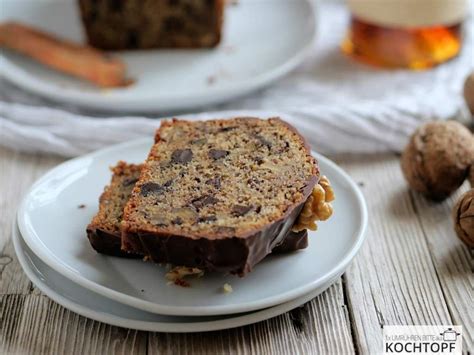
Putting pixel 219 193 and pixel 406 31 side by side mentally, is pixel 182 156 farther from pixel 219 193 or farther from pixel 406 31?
pixel 406 31

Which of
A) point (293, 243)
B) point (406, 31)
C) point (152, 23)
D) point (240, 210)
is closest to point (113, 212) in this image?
point (240, 210)

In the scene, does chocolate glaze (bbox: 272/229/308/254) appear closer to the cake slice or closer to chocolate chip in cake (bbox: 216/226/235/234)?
chocolate chip in cake (bbox: 216/226/235/234)

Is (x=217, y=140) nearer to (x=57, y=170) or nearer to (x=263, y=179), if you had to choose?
(x=263, y=179)

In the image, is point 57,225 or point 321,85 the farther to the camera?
point 321,85

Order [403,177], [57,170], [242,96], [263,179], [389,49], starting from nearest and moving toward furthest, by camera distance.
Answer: [263,179] → [57,170] → [403,177] → [242,96] → [389,49]

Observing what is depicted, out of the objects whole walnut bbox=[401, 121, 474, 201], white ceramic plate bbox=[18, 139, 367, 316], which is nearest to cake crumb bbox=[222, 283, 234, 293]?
white ceramic plate bbox=[18, 139, 367, 316]

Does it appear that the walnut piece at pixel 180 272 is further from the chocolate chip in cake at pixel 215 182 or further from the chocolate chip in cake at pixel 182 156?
the chocolate chip in cake at pixel 182 156

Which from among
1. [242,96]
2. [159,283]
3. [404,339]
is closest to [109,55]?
[242,96]
